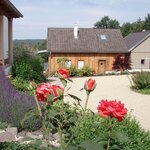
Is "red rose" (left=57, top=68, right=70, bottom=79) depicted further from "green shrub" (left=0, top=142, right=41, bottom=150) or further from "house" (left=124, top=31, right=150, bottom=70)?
"house" (left=124, top=31, right=150, bottom=70)

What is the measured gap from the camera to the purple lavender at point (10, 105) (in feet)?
22.0

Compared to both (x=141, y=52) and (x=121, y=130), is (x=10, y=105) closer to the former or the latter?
(x=121, y=130)

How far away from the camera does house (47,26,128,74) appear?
145 ft

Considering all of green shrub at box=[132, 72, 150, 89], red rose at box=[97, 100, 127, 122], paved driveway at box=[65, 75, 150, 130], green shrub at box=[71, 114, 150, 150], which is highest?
red rose at box=[97, 100, 127, 122]

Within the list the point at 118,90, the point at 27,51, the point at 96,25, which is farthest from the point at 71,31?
the point at 96,25

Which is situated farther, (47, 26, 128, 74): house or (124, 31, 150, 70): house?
(124, 31, 150, 70): house

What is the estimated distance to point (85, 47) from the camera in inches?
1766

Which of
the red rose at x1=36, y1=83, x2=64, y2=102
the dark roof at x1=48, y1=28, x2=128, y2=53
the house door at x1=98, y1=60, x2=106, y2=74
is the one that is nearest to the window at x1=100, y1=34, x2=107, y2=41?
the dark roof at x1=48, y1=28, x2=128, y2=53

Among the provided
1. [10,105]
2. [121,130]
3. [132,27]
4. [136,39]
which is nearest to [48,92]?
[121,130]

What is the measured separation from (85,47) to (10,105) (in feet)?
126

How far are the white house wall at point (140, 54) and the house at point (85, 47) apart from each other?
298 cm

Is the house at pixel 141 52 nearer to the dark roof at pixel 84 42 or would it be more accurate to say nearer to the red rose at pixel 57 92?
the dark roof at pixel 84 42

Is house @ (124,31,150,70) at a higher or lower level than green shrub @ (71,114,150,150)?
higher

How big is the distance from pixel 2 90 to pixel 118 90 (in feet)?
38.1
